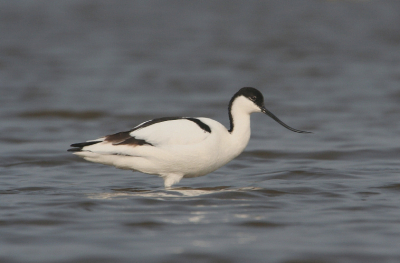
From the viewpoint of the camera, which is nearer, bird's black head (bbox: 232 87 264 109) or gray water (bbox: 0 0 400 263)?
gray water (bbox: 0 0 400 263)

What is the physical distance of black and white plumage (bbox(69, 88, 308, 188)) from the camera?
20.6ft

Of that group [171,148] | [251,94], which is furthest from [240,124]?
[171,148]

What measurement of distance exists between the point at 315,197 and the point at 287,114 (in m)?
5.25

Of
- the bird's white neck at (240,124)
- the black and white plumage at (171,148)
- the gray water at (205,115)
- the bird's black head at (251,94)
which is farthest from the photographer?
the bird's black head at (251,94)

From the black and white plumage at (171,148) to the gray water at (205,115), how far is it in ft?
0.91

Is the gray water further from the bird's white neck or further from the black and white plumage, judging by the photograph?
the bird's white neck

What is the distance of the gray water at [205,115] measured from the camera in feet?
15.9

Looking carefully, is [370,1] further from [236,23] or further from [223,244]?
[223,244]

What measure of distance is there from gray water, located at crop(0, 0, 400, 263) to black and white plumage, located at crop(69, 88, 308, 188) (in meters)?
0.28

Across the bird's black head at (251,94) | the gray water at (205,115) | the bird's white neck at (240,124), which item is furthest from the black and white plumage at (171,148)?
the bird's black head at (251,94)

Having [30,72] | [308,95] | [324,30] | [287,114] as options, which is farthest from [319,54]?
[30,72]

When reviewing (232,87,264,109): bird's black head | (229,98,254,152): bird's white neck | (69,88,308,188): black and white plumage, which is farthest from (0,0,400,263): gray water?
(232,87,264,109): bird's black head

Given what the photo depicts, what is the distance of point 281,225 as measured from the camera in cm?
518

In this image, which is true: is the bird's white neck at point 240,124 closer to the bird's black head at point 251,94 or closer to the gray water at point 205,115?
the bird's black head at point 251,94
